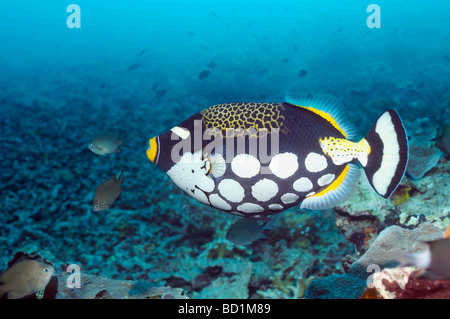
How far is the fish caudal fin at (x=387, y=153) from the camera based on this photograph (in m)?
1.54

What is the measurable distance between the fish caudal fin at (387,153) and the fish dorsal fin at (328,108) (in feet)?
0.52

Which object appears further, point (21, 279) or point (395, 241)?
point (395, 241)

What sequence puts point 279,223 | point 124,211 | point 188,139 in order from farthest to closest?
point 124,211, point 279,223, point 188,139

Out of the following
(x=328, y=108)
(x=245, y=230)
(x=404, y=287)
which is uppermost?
(x=328, y=108)

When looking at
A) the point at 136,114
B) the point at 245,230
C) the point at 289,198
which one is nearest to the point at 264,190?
the point at 289,198

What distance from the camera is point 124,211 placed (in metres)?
4.75

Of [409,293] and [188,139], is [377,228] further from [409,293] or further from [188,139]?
[188,139]

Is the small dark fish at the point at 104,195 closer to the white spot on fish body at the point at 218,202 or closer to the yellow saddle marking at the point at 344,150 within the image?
the white spot on fish body at the point at 218,202

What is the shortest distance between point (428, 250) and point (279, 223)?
290 centimetres

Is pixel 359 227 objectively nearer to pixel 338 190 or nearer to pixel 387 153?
pixel 338 190

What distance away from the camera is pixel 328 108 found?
5.82 feet

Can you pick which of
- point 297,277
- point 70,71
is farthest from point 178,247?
point 70,71

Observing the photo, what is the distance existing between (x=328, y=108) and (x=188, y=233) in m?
3.12

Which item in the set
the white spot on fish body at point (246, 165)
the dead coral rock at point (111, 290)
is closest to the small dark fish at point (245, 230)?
the dead coral rock at point (111, 290)
